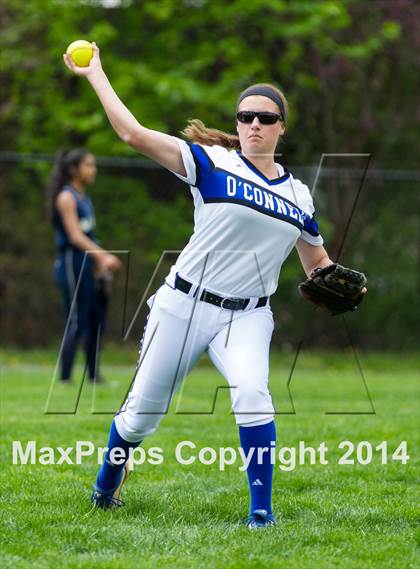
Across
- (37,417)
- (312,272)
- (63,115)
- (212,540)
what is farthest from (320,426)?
(63,115)

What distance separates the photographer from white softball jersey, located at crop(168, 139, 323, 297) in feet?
14.5

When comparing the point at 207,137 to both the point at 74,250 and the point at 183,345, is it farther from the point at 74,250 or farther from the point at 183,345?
the point at 74,250

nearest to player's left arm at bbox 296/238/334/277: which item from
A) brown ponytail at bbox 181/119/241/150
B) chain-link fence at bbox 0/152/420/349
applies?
brown ponytail at bbox 181/119/241/150

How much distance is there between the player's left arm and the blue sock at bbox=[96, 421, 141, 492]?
3.88 ft

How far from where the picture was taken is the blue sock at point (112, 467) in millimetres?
4691

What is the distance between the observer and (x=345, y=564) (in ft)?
12.1

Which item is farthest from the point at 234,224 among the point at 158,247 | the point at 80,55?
the point at 158,247

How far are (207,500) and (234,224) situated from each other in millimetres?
1345

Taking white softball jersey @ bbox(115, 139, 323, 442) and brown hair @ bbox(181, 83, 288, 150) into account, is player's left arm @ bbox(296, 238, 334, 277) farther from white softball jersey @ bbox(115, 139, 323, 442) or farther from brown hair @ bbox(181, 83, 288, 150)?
brown hair @ bbox(181, 83, 288, 150)

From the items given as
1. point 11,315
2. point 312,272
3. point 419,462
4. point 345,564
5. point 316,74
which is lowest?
point 11,315

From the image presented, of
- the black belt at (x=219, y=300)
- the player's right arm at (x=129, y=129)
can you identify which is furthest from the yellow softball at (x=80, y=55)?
the black belt at (x=219, y=300)

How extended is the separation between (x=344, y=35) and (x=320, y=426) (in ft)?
29.5

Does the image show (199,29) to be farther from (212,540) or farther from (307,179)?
(212,540)

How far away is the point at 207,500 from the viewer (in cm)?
486
